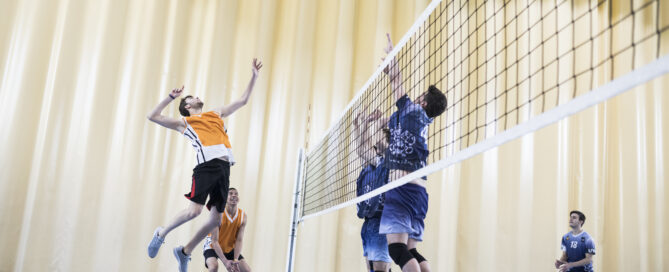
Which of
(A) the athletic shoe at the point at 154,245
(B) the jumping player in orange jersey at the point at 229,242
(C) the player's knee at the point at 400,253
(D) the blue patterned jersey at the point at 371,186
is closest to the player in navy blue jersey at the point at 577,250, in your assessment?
(D) the blue patterned jersey at the point at 371,186

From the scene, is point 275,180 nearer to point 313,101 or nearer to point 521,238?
point 313,101

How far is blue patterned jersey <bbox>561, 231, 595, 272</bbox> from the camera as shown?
6602 millimetres

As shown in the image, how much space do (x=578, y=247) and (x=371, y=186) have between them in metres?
3.57

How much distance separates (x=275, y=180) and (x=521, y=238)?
361 cm

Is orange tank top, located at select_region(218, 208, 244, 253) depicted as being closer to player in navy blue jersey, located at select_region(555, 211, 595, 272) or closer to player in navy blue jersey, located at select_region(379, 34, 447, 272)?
player in navy blue jersey, located at select_region(379, 34, 447, 272)

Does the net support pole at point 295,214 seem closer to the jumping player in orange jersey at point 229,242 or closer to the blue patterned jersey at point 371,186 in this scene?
the jumping player in orange jersey at point 229,242

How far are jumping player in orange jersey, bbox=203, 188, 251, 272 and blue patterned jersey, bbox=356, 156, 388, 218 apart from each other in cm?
147

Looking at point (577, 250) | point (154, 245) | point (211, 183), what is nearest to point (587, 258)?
point (577, 250)

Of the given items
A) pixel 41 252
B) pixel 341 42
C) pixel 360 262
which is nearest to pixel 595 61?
pixel 341 42

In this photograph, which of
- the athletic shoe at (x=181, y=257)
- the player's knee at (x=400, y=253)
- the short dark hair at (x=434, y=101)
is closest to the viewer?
the player's knee at (x=400, y=253)

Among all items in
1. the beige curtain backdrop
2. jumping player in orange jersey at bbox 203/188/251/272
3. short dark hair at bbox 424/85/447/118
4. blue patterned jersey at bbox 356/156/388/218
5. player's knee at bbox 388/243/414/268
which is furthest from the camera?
the beige curtain backdrop

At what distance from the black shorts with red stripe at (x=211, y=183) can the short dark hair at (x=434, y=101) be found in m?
1.79

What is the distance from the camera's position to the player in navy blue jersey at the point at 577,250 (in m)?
6.57

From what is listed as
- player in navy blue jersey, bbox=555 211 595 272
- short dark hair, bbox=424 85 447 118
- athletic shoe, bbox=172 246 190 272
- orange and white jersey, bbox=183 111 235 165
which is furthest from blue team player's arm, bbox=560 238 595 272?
athletic shoe, bbox=172 246 190 272
